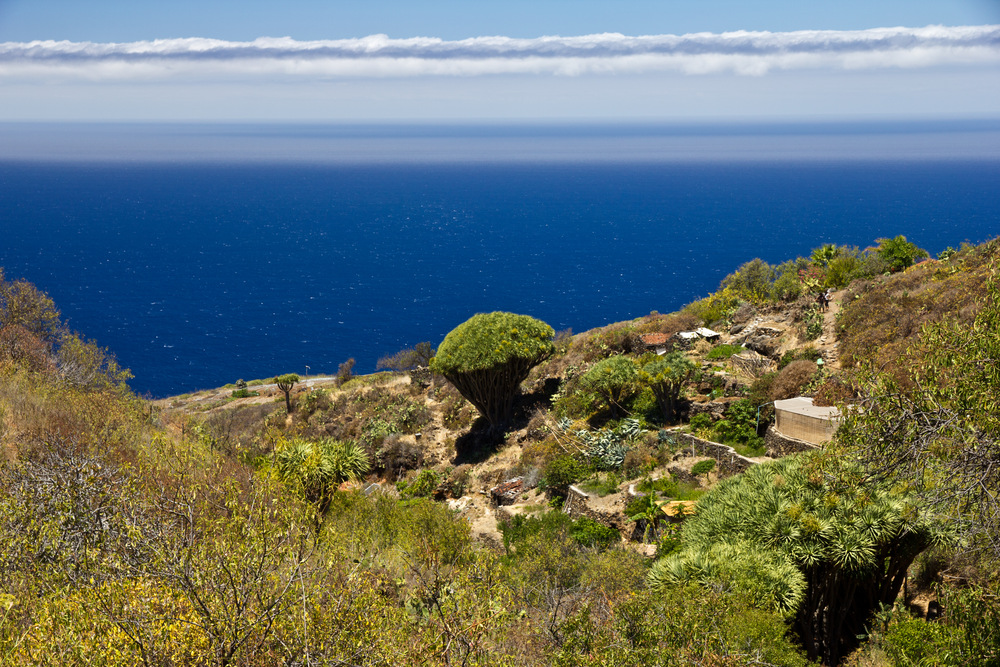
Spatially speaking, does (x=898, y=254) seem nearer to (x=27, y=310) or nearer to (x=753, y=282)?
(x=753, y=282)

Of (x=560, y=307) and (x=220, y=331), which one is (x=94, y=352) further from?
(x=560, y=307)

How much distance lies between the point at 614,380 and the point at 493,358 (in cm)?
589

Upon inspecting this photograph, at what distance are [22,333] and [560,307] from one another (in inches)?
3042

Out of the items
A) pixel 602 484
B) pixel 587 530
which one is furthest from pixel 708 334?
pixel 587 530

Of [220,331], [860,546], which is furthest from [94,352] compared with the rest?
[220,331]

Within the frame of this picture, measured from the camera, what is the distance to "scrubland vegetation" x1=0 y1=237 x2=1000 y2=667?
9.62 meters

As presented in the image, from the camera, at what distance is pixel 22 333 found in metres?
33.2

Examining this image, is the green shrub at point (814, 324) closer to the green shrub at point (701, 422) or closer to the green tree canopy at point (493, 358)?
the green shrub at point (701, 422)

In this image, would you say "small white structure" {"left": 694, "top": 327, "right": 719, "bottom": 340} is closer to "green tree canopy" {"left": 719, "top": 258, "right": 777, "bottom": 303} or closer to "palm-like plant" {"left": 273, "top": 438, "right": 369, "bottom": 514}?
"green tree canopy" {"left": 719, "top": 258, "right": 777, "bottom": 303}

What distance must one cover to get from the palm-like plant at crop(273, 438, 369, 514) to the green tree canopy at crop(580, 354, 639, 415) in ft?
34.0

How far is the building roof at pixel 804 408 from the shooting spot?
22.0 metres

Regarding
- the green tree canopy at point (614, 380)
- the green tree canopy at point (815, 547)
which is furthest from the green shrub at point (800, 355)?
the green tree canopy at point (815, 547)

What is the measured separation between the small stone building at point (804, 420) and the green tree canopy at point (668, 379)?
4.67 m

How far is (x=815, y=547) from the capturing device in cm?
1384
